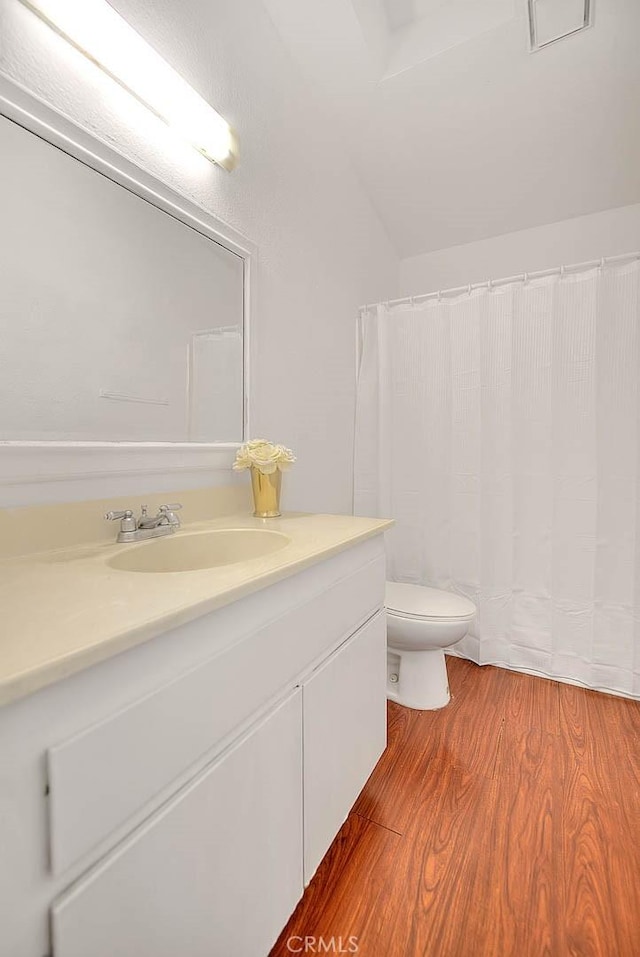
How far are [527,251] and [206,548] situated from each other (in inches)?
95.8

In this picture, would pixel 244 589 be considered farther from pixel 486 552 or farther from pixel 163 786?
pixel 486 552

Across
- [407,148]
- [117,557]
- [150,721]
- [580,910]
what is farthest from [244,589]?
[407,148]

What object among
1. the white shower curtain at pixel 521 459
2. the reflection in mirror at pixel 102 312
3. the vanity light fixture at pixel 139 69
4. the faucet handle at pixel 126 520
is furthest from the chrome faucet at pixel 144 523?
the white shower curtain at pixel 521 459

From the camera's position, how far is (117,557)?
92 cm

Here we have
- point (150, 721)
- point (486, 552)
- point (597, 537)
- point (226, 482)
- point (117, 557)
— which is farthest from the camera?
point (486, 552)

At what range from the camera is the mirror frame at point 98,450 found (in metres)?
0.89

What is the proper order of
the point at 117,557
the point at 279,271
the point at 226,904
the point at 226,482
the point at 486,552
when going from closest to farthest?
the point at 226,904 → the point at 117,557 → the point at 226,482 → the point at 279,271 → the point at 486,552

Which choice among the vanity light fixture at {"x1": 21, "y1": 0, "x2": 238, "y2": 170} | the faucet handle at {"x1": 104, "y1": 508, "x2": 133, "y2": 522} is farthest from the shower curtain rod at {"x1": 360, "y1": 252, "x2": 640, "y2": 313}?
the faucet handle at {"x1": 104, "y1": 508, "x2": 133, "y2": 522}

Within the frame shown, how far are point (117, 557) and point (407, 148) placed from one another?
2.28 metres

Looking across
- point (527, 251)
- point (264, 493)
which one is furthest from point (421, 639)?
point (527, 251)

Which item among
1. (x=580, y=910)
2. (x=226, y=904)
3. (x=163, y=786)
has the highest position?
(x=163, y=786)

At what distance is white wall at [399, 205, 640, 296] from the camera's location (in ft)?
7.39

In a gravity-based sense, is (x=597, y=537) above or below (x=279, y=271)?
below

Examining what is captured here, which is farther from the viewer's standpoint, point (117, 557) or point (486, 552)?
point (486, 552)
